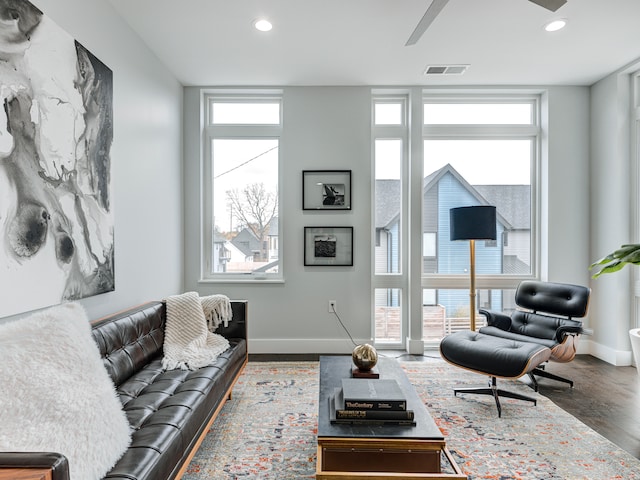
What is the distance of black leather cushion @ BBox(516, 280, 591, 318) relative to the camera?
3.08 metres

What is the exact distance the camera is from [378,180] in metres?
4.18

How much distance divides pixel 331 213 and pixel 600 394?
2.68m

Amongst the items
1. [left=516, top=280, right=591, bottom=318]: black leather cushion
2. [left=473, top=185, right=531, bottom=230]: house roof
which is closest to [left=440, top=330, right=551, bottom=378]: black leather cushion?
[left=516, top=280, right=591, bottom=318]: black leather cushion

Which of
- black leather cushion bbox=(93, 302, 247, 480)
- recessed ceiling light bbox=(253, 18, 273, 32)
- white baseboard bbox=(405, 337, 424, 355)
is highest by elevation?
recessed ceiling light bbox=(253, 18, 273, 32)

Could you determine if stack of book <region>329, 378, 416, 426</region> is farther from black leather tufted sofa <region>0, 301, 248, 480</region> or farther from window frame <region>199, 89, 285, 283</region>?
window frame <region>199, 89, 285, 283</region>

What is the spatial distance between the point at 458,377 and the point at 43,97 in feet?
11.2

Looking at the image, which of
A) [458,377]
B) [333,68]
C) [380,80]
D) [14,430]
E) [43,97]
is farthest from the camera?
[380,80]

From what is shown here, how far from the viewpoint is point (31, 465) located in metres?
0.87

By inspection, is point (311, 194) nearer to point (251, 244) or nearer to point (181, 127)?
point (251, 244)

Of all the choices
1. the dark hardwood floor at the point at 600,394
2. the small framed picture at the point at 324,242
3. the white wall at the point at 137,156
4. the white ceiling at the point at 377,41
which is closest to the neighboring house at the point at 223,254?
the white wall at the point at 137,156

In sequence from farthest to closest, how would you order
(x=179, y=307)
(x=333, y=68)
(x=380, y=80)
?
(x=380, y=80)
(x=333, y=68)
(x=179, y=307)

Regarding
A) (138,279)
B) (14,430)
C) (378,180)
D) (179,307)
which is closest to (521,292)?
(378,180)

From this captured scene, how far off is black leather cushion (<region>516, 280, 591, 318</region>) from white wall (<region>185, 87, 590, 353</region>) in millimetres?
776

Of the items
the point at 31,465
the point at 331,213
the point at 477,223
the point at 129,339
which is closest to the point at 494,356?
the point at 477,223
